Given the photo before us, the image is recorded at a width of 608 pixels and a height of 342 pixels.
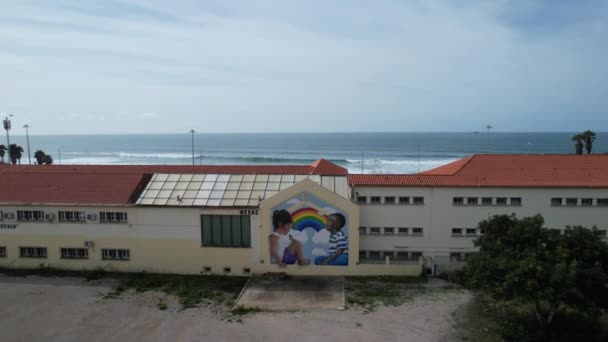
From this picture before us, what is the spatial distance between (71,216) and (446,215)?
79.4ft

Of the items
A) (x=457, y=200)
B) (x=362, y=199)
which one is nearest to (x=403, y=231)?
(x=362, y=199)

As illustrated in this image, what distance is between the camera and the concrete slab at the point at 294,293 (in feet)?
80.8

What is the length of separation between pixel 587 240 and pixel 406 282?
1043cm

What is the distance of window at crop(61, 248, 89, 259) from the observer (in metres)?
30.0

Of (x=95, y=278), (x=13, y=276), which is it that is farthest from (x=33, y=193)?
(x=95, y=278)

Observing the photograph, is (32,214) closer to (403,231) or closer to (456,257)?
(403,231)

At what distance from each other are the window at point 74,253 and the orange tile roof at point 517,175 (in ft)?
58.7

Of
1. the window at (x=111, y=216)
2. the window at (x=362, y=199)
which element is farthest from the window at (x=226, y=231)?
the window at (x=362, y=199)

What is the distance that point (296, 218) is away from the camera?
28.5 m

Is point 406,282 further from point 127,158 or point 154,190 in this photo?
point 127,158

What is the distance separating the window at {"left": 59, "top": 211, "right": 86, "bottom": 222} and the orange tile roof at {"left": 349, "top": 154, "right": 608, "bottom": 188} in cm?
1758

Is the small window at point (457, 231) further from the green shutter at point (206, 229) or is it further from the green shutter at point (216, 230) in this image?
the green shutter at point (206, 229)

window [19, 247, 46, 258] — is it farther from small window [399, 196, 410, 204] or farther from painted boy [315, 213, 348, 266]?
small window [399, 196, 410, 204]

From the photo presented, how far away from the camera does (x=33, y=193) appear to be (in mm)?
30641
